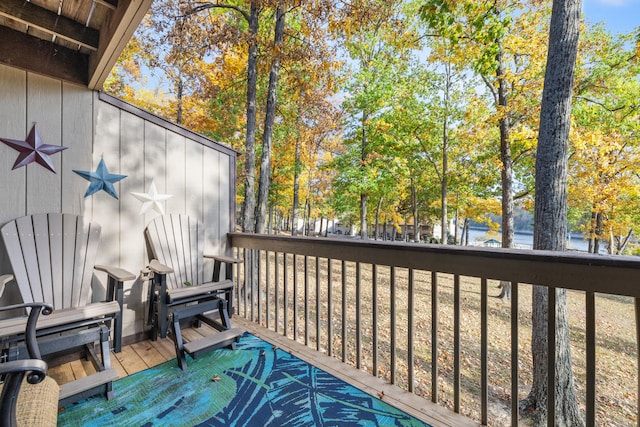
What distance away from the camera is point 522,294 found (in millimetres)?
9297

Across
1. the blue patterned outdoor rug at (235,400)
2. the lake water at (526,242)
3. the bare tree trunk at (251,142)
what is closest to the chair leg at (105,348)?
the blue patterned outdoor rug at (235,400)

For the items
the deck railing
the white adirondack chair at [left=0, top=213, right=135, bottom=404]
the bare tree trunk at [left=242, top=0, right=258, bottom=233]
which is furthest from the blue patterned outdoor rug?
the bare tree trunk at [left=242, top=0, right=258, bottom=233]

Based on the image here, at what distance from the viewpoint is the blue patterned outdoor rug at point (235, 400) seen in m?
1.59

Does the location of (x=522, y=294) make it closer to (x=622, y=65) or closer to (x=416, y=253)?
(x=622, y=65)

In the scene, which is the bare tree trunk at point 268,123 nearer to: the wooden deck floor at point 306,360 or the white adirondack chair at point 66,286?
the wooden deck floor at point 306,360

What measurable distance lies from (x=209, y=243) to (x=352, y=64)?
892 centimetres

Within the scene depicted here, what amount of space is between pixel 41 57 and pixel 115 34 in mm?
1023

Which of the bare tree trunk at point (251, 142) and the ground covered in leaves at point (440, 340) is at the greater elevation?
the bare tree trunk at point (251, 142)

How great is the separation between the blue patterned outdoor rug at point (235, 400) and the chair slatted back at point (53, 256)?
0.71 metres

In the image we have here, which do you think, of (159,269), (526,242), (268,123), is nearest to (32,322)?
(159,269)

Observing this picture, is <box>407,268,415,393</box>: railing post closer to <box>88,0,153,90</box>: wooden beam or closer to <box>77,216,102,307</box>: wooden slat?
<box>88,0,153,90</box>: wooden beam

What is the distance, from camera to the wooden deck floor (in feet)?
5.34

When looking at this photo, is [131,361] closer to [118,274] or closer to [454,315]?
[118,274]

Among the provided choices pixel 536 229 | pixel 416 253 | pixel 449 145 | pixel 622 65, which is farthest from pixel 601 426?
pixel 449 145
